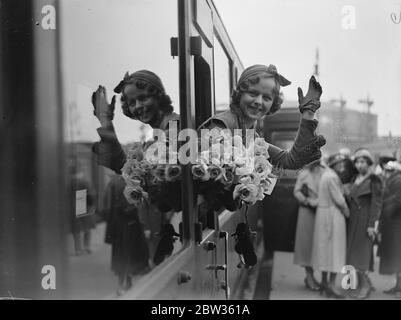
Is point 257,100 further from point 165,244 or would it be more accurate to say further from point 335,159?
point 165,244


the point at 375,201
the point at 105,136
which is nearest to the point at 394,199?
the point at 375,201

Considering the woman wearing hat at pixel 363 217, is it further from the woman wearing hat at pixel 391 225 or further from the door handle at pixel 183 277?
the door handle at pixel 183 277

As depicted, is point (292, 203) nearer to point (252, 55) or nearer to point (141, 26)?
point (252, 55)

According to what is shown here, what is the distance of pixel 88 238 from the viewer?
1373 mm

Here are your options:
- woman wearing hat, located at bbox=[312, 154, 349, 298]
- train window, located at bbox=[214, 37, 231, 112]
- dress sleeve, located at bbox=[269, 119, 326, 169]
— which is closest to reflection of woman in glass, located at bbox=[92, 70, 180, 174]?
train window, located at bbox=[214, 37, 231, 112]

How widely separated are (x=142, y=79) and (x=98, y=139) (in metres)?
0.29

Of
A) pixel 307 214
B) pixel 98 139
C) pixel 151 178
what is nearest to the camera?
pixel 98 139

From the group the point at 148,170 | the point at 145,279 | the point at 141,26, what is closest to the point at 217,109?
the point at 148,170

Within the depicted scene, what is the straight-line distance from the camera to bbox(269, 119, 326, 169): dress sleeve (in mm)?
1819

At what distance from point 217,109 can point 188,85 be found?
A: 0.54 ft

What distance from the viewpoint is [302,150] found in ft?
6.04

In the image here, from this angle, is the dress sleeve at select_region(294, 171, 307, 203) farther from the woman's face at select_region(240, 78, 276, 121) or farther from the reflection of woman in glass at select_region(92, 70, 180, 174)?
the reflection of woman in glass at select_region(92, 70, 180, 174)

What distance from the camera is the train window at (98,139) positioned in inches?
53.5
